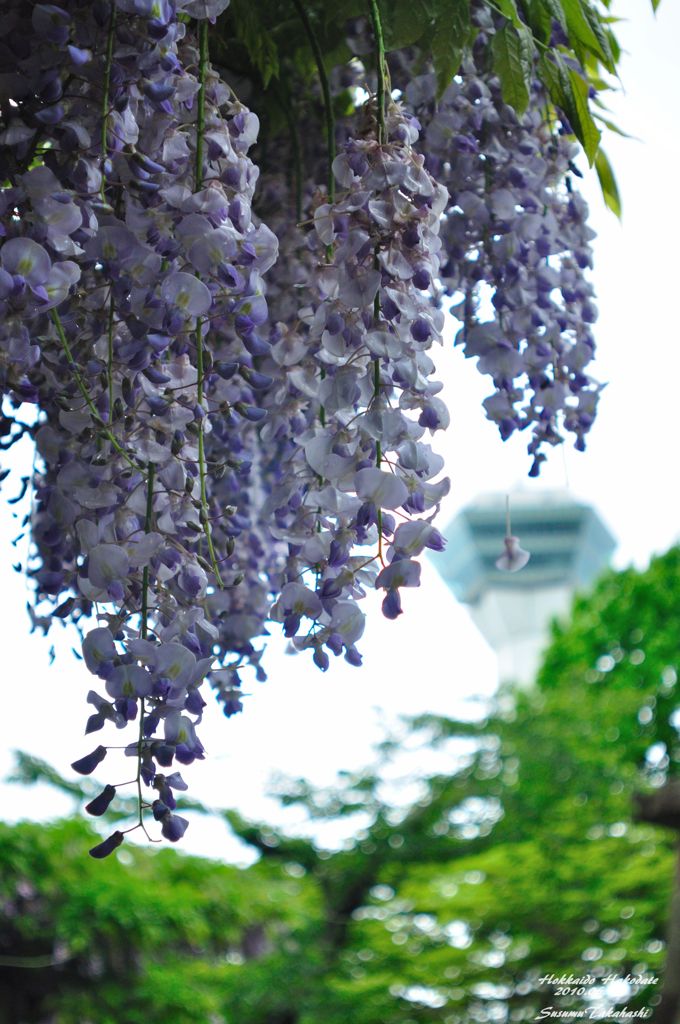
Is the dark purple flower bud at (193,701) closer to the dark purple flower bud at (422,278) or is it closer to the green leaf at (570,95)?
the dark purple flower bud at (422,278)

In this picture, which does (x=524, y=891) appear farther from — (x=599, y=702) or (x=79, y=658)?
(x=79, y=658)

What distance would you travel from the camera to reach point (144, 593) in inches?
30.1

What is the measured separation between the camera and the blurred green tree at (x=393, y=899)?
5129mm

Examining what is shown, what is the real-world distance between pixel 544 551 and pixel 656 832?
1008 inches

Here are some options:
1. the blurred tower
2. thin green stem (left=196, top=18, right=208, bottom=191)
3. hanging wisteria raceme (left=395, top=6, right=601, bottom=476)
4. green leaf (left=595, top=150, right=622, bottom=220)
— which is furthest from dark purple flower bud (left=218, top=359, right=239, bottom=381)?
the blurred tower

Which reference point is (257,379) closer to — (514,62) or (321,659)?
(321,659)

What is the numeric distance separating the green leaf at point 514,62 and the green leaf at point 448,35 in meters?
0.03

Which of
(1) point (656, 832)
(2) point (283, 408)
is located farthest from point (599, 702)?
(2) point (283, 408)

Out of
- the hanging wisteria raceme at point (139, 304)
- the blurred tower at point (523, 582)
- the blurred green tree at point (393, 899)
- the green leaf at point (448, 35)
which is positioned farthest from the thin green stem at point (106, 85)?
the blurred tower at point (523, 582)

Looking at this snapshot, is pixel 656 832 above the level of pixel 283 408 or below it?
above

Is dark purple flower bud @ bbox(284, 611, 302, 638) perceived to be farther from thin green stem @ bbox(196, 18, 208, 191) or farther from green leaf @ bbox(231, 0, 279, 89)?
green leaf @ bbox(231, 0, 279, 89)

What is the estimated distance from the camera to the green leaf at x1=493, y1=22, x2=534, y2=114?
0.89m

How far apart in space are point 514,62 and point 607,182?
0.29m

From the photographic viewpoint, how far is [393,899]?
612 cm
